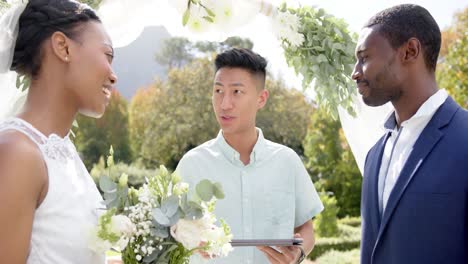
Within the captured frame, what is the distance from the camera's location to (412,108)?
2566mm

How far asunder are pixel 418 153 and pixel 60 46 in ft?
4.97

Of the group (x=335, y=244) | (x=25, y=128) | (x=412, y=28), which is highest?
(x=412, y=28)

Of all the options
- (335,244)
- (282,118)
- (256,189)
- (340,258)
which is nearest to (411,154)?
(256,189)

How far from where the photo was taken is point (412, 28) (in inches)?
102

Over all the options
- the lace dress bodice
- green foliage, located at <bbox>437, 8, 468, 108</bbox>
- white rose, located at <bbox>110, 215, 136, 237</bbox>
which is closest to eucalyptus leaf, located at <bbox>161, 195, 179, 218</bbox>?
white rose, located at <bbox>110, 215, 136, 237</bbox>

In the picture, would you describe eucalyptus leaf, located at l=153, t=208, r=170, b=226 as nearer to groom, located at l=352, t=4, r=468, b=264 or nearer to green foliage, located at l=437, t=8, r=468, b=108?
groom, located at l=352, t=4, r=468, b=264

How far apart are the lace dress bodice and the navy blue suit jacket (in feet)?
3.98

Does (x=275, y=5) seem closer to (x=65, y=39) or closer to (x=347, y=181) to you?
(x=65, y=39)

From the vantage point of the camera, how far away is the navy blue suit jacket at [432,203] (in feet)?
7.39

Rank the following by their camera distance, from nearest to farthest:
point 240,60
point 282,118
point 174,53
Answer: point 240,60
point 282,118
point 174,53

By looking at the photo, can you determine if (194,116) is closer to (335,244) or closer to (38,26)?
(335,244)

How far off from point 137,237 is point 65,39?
77 cm

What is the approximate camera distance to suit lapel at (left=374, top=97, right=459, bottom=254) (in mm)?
2383

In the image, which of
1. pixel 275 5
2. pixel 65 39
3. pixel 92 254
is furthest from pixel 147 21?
pixel 92 254
